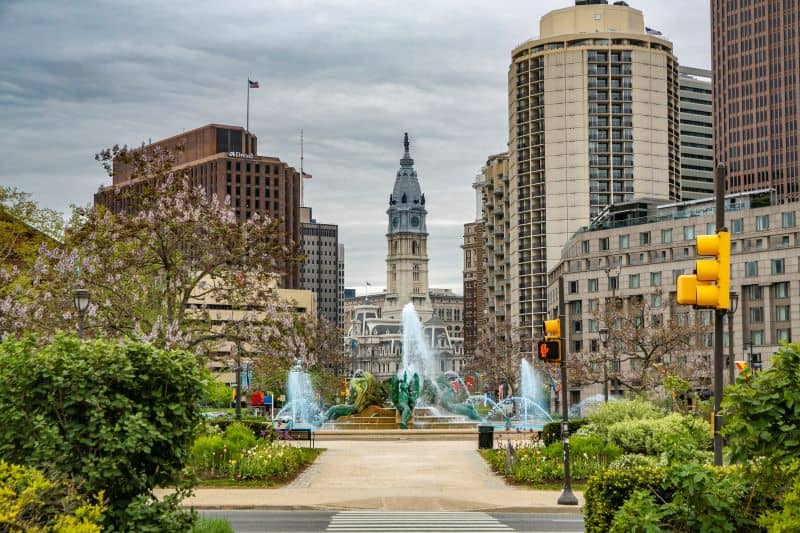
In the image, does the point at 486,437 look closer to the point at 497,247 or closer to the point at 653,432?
the point at 653,432

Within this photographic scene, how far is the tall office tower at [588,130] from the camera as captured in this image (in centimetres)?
15775

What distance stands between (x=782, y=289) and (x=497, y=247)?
3283 inches

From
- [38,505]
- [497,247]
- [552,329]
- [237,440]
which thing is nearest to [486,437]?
[237,440]

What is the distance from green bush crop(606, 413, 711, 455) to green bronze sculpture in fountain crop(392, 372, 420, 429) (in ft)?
95.5

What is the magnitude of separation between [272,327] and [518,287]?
125630mm

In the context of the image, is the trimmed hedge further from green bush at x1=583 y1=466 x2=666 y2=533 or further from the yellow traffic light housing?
green bush at x1=583 y1=466 x2=666 y2=533

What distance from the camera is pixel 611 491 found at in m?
16.0

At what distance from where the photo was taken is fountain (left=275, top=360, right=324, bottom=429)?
79613 millimetres

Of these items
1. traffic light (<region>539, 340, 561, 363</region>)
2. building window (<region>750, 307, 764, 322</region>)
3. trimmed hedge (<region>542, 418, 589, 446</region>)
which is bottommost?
trimmed hedge (<region>542, 418, 589, 446</region>)

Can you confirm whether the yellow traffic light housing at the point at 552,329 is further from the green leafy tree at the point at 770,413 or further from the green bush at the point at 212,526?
the green leafy tree at the point at 770,413

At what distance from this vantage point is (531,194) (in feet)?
533

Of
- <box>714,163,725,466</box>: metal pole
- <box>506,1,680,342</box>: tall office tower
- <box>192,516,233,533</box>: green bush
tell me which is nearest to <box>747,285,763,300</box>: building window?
<box>506,1,680,342</box>: tall office tower

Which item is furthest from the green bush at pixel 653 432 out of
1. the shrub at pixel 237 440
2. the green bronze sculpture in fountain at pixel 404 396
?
the green bronze sculpture in fountain at pixel 404 396

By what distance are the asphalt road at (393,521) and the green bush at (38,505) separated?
986 cm
